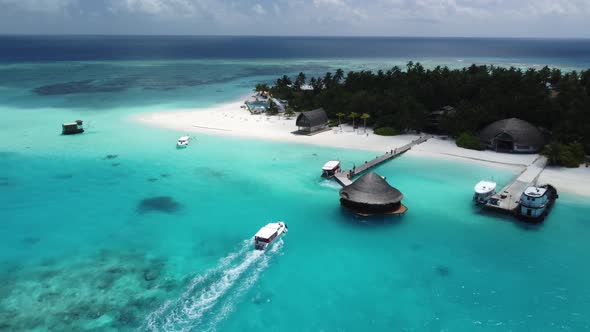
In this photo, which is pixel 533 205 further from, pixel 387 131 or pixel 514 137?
pixel 387 131

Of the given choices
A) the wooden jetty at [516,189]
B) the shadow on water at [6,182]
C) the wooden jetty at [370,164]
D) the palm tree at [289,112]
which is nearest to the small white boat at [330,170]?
the wooden jetty at [370,164]

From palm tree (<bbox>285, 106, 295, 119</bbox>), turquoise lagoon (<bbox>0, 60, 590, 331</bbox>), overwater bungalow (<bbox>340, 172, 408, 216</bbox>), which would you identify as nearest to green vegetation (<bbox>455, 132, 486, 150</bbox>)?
turquoise lagoon (<bbox>0, 60, 590, 331</bbox>)

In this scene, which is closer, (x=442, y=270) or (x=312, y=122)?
(x=442, y=270)

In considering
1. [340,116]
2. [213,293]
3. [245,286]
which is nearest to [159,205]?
[213,293]

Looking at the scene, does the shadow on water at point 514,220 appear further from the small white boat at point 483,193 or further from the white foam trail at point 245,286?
the white foam trail at point 245,286

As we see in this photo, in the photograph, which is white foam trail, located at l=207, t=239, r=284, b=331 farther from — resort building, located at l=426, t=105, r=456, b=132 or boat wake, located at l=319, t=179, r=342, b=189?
resort building, located at l=426, t=105, r=456, b=132

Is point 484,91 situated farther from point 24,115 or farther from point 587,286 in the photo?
point 24,115

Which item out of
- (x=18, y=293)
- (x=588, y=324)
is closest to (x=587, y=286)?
(x=588, y=324)
